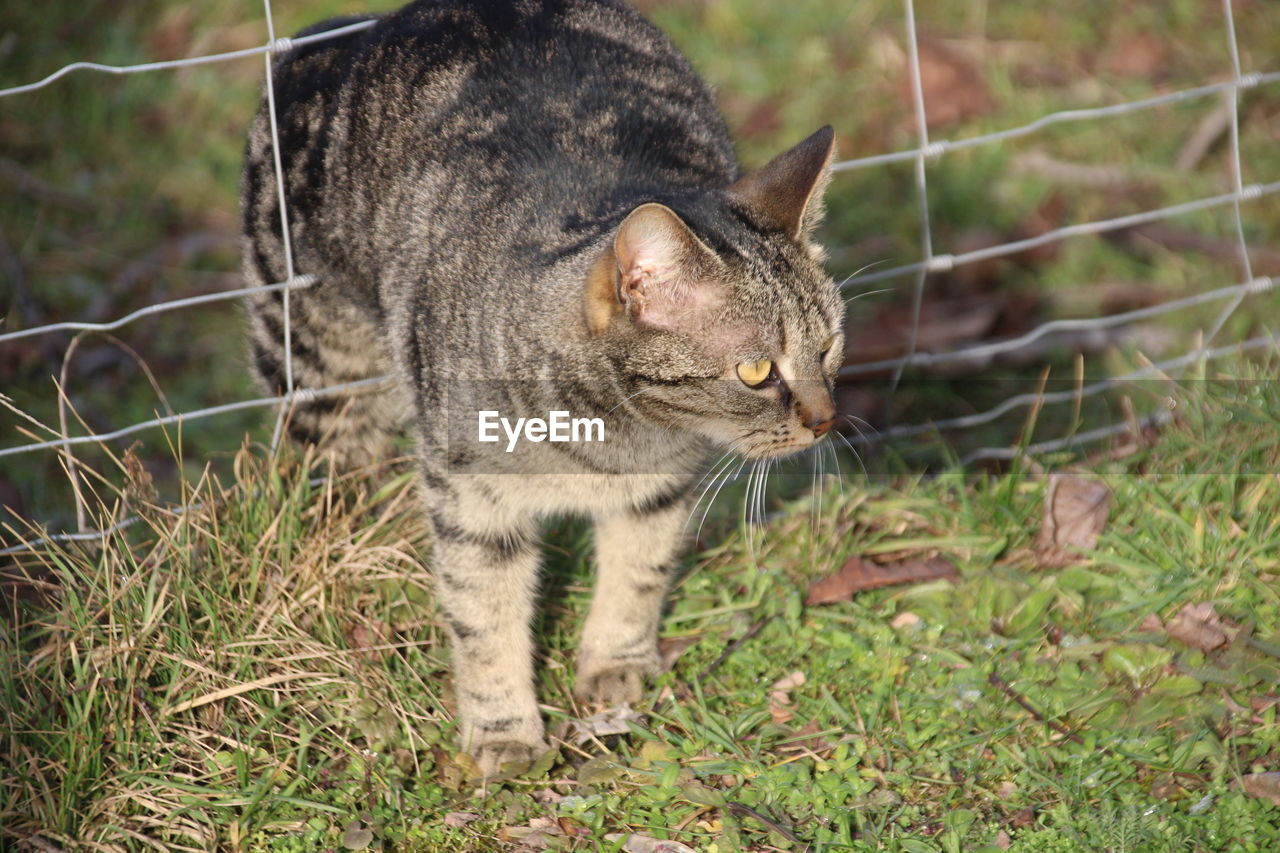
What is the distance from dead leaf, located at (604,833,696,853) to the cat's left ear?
1.19m

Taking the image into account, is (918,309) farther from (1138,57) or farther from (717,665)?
(1138,57)

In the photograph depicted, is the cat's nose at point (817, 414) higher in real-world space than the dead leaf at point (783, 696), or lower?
higher

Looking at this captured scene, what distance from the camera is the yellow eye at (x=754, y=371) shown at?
2.34 m

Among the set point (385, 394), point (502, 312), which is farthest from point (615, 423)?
point (385, 394)

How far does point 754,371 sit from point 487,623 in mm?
796

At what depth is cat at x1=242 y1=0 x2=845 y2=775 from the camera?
7.68 ft

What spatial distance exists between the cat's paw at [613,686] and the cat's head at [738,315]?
62 cm

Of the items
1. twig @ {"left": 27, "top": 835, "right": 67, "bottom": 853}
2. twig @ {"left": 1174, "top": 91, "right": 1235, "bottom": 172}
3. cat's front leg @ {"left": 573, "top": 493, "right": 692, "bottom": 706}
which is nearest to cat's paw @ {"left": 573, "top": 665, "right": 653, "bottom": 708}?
cat's front leg @ {"left": 573, "top": 493, "right": 692, "bottom": 706}

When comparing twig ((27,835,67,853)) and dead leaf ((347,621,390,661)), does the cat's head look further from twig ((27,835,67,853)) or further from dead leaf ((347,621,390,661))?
twig ((27,835,67,853))

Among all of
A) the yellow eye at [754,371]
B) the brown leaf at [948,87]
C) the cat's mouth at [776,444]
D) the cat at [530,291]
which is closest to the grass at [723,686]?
the cat at [530,291]

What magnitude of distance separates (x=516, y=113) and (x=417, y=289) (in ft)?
1.47

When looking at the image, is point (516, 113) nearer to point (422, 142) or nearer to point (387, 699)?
point (422, 142)

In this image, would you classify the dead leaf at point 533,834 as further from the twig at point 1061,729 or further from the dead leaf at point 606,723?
the twig at point 1061,729

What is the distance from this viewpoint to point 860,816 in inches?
92.7
